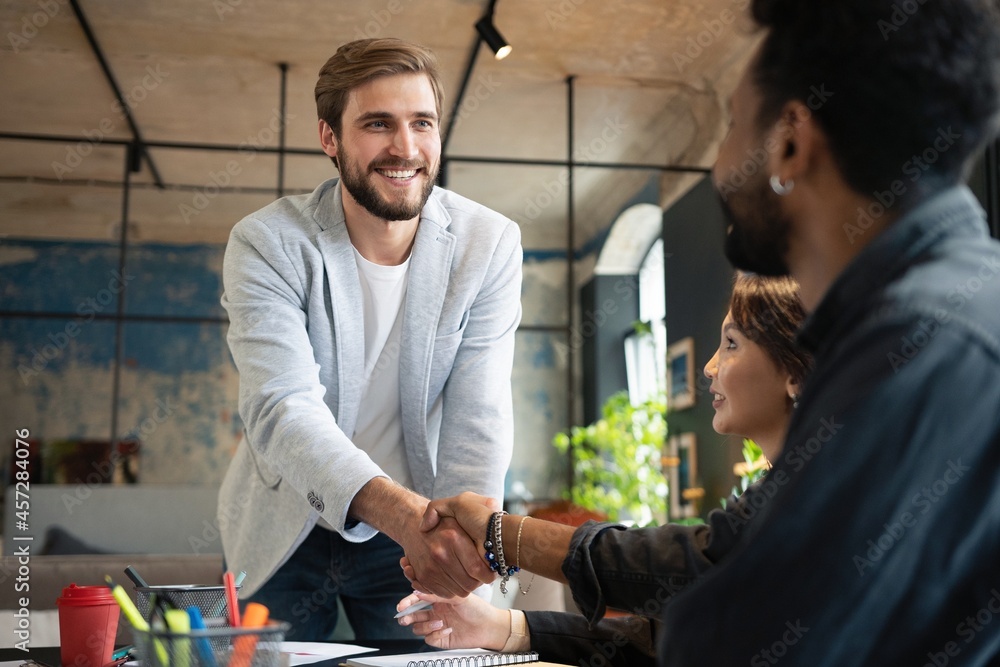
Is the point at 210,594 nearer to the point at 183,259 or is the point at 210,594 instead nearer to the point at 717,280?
the point at 717,280

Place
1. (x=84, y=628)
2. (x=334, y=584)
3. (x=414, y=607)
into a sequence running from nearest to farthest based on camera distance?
(x=84, y=628) → (x=414, y=607) → (x=334, y=584)

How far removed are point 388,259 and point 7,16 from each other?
5.21 metres

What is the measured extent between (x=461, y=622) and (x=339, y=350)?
56 cm

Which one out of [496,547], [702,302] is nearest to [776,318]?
[496,547]

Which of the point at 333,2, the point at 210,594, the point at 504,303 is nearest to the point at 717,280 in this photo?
the point at 333,2

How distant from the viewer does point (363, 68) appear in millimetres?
1878

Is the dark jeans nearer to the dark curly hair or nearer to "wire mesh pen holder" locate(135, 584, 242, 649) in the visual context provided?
"wire mesh pen holder" locate(135, 584, 242, 649)

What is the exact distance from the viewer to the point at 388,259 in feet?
6.29

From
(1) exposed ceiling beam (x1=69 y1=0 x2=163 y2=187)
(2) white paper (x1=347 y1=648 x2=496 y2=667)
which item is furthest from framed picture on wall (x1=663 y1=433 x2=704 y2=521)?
(2) white paper (x1=347 y1=648 x2=496 y2=667)

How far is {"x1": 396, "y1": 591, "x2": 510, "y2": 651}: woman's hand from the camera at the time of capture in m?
1.43

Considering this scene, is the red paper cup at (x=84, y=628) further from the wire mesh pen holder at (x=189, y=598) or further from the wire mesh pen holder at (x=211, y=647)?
the wire mesh pen holder at (x=211, y=647)

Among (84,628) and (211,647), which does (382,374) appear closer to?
(84,628)

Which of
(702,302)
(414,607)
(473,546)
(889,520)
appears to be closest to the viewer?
(889,520)

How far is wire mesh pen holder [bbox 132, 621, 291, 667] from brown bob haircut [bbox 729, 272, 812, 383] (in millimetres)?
992
